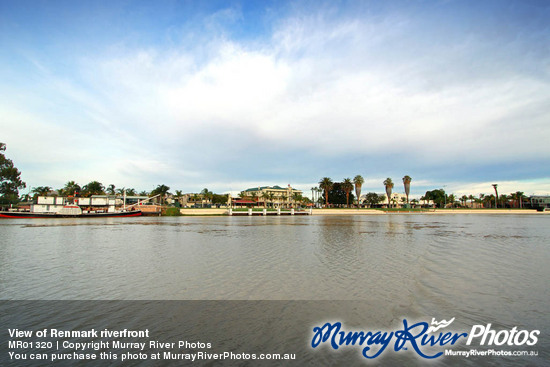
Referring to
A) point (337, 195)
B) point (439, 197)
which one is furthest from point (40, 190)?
point (439, 197)

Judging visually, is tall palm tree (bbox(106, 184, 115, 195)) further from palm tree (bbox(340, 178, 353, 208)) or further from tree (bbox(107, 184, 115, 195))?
palm tree (bbox(340, 178, 353, 208))

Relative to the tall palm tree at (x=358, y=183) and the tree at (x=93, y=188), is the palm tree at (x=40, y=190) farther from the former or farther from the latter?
the tall palm tree at (x=358, y=183)

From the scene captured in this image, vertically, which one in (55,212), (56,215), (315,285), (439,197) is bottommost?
(315,285)

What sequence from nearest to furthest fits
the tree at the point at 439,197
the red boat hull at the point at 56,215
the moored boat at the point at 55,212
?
the red boat hull at the point at 56,215, the moored boat at the point at 55,212, the tree at the point at 439,197

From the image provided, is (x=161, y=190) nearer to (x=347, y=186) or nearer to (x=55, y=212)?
(x=55, y=212)

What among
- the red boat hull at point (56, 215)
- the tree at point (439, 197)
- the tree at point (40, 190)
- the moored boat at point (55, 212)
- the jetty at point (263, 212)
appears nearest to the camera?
the red boat hull at point (56, 215)

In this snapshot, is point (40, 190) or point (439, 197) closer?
point (40, 190)

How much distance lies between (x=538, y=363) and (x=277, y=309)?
6.25m

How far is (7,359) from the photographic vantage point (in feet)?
19.9

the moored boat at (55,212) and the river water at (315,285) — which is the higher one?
the moored boat at (55,212)

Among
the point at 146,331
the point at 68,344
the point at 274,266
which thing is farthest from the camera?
the point at 274,266

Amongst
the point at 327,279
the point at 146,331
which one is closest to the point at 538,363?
the point at 327,279

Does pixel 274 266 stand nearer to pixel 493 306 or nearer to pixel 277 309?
pixel 277 309

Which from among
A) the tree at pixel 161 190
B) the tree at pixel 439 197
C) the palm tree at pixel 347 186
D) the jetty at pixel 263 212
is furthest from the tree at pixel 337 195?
the tree at pixel 161 190
